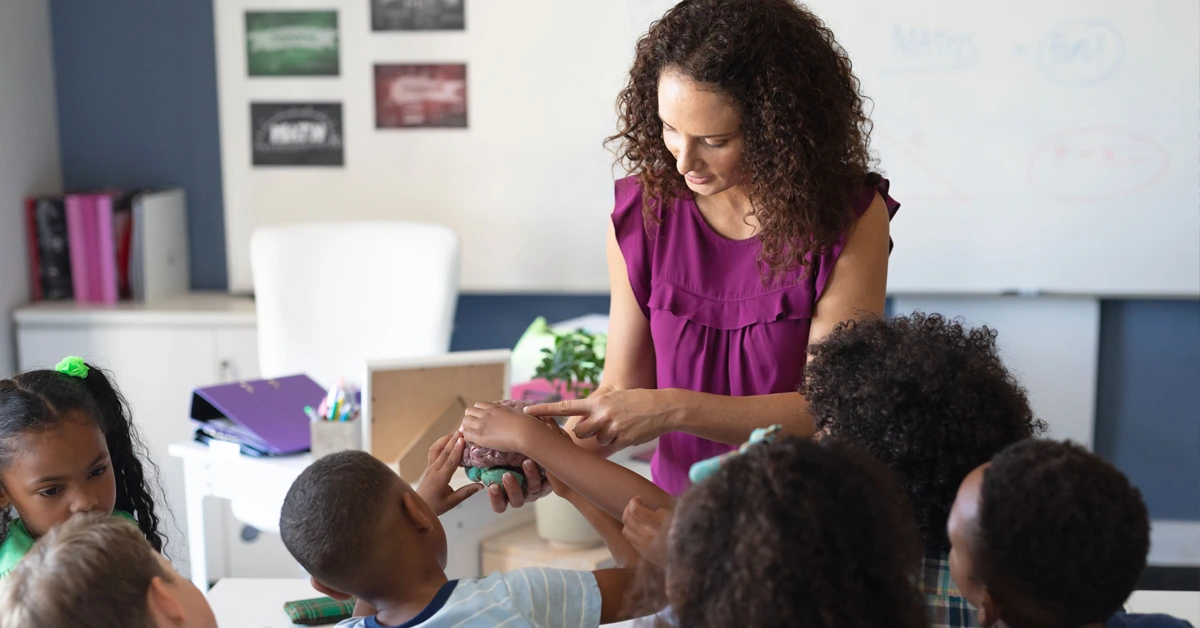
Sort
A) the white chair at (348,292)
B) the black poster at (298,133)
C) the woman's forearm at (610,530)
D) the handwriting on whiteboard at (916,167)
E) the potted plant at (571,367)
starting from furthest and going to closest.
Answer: the black poster at (298,133) < the handwriting on whiteboard at (916,167) < the white chair at (348,292) < the potted plant at (571,367) < the woman's forearm at (610,530)

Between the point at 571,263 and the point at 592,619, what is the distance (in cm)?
230

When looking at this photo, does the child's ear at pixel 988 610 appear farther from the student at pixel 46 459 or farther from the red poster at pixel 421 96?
the red poster at pixel 421 96

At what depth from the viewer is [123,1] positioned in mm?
3627

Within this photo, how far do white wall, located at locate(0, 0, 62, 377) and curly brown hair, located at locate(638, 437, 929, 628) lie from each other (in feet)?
9.77

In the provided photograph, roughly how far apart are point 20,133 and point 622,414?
110 inches

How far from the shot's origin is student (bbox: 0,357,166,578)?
59.2 inches

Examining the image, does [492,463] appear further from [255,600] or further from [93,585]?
[93,585]

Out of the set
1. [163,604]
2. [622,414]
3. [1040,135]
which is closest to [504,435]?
[622,414]

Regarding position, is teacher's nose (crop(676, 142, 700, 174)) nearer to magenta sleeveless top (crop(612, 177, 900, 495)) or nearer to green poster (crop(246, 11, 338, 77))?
magenta sleeveless top (crop(612, 177, 900, 495))

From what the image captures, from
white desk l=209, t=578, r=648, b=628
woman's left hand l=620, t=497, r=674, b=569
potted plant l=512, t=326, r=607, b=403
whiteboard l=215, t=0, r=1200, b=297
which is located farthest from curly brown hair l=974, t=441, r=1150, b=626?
whiteboard l=215, t=0, r=1200, b=297

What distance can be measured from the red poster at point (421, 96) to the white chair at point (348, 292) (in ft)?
1.82

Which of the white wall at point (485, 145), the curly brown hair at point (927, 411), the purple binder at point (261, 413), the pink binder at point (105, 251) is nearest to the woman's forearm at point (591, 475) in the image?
the curly brown hair at point (927, 411)

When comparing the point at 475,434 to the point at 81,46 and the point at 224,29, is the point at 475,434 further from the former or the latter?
the point at 81,46

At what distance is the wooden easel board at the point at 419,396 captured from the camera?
2180 millimetres
